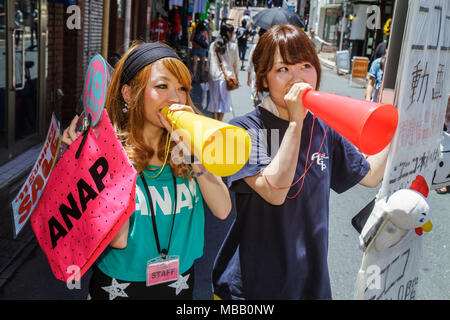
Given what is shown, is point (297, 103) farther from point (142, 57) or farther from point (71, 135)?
point (71, 135)

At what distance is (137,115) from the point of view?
1593 millimetres

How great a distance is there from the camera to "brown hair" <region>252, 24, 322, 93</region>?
160 centimetres

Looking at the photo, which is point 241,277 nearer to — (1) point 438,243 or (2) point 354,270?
(2) point 354,270

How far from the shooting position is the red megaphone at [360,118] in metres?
1.14

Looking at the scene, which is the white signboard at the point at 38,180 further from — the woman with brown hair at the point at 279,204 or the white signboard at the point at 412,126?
the white signboard at the point at 412,126

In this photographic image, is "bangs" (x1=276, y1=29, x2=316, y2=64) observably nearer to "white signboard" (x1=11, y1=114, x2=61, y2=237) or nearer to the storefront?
"white signboard" (x1=11, y1=114, x2=61, y2=237)

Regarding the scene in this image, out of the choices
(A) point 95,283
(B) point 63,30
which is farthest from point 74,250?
(B) point 63,30

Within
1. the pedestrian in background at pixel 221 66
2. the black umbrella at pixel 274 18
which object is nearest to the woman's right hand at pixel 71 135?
the black umbrella at pixel 274 18

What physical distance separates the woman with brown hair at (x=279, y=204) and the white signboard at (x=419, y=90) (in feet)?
0.90

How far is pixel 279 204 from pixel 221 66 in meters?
6.08

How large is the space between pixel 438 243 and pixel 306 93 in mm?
3314

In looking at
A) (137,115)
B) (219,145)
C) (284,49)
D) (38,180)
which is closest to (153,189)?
(137,115)

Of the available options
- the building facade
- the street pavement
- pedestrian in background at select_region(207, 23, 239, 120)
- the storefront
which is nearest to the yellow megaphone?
the street pavement

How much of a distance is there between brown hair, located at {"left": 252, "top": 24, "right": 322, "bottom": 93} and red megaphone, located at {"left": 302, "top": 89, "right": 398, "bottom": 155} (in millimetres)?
315
